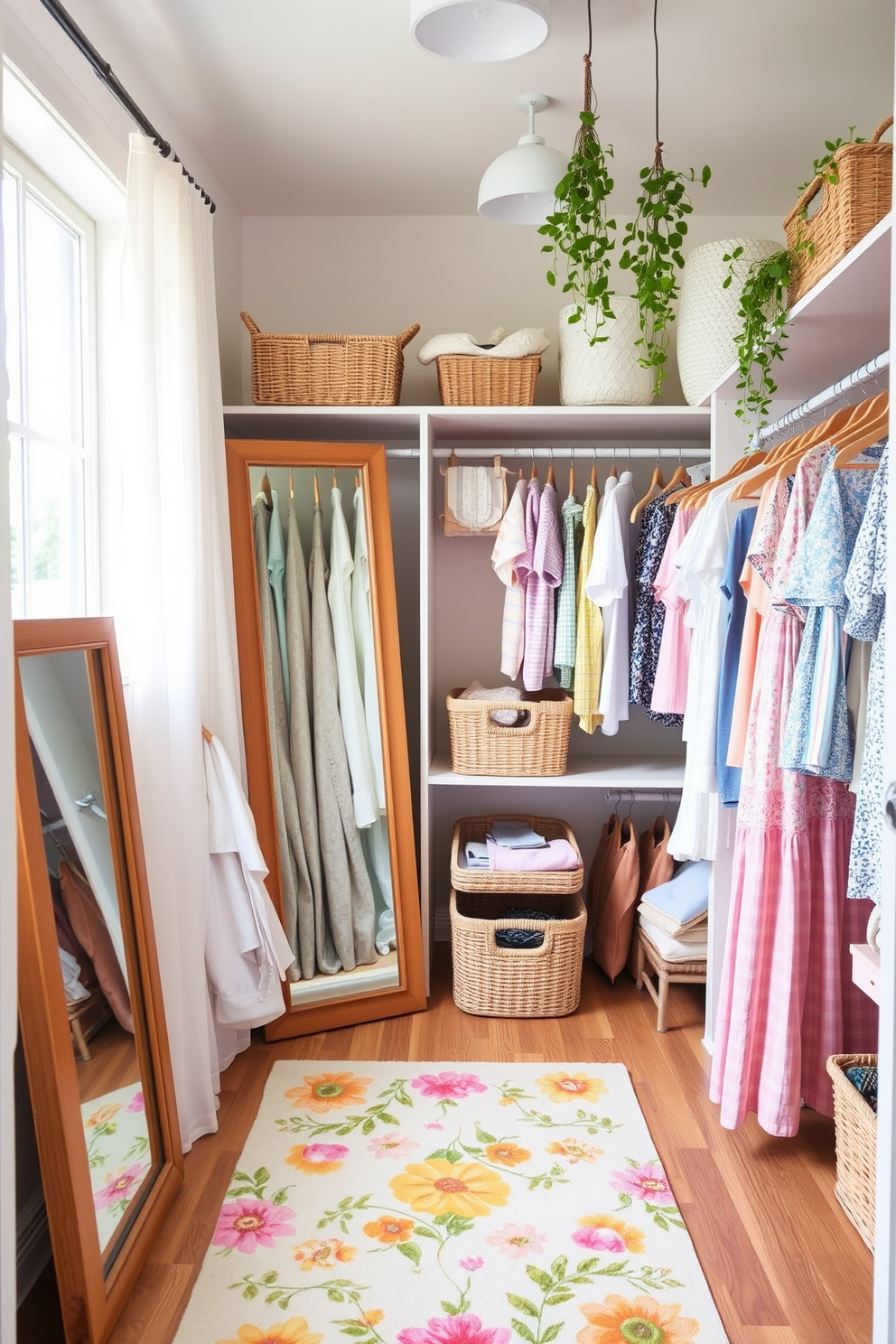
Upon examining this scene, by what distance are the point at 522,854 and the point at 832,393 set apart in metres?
1.68

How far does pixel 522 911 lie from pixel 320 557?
1.32 meters

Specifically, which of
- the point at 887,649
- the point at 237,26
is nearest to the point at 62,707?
the point at 887,649

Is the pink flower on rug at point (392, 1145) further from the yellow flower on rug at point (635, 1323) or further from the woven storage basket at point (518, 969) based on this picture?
the woven storage basket at point (518, 969)

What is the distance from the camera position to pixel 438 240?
345 centimetres

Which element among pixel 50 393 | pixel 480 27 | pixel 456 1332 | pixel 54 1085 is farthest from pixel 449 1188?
pixel 480 27

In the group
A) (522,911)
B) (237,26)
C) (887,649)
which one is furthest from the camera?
(522,911)

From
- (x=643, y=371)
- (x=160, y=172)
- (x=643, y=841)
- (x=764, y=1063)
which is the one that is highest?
(x=160, y=172)

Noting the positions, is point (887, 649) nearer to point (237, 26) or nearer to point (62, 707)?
point (62, 707)

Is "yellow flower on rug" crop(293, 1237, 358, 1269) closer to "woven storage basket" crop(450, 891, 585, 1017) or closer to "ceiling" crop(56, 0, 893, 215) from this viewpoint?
"woven storage basket" crop(450, 891, 585, 1017)

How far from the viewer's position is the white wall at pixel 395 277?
3.45m

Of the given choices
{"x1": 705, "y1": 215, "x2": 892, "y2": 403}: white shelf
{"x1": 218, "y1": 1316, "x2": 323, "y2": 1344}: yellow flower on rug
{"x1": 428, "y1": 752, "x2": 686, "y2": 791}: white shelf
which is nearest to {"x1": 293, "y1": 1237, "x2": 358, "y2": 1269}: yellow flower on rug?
{"x1": 218, "y1": 1316, "x2": 323, "y2": 1344}: yellow flower on rug

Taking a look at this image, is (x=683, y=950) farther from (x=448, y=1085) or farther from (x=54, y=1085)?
(x=54, y=1085)

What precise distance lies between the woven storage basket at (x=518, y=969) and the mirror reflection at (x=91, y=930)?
1.20 meters

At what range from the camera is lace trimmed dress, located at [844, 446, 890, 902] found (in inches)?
62.4
